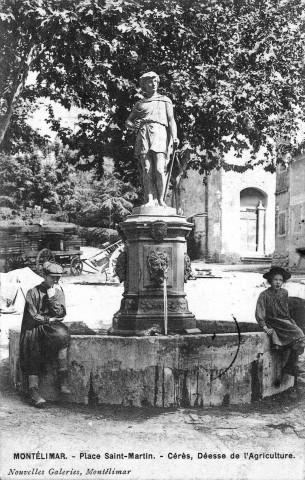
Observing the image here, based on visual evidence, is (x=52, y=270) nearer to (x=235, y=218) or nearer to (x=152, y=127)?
(x=152, y=127)

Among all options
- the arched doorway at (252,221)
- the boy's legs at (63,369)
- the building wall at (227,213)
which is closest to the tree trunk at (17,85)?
the boy's legs at (63,369)

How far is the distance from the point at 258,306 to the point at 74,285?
1184 centimetres

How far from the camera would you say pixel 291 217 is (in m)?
22.1

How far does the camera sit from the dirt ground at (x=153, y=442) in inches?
162

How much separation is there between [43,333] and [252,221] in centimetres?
2558

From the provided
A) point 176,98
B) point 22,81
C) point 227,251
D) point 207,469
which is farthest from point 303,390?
point 227,251

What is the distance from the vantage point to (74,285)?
17.2 meters

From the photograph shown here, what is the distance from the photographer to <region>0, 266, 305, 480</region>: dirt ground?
13.5 ft

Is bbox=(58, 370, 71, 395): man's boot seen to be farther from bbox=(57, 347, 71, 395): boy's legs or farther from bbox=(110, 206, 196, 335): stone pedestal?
bbox=(110, 206, 196, 335): stone pedestal

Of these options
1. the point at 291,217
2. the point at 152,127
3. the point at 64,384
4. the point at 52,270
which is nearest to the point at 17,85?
the point at 152,127

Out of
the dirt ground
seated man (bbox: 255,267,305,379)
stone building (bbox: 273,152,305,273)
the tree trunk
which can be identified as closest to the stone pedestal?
seated man (bbox: 255,267,305,379)

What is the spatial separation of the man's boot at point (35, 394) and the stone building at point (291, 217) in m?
15.2

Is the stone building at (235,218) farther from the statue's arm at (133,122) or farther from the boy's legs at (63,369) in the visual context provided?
the boy's legs at (63,369)

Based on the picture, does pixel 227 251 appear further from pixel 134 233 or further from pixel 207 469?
pixel 207 469
